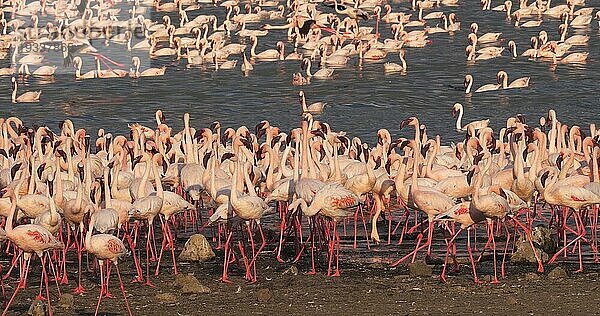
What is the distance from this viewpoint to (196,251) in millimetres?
13148

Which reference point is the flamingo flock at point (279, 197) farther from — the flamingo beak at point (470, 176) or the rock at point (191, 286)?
the rock at point (191, 286)

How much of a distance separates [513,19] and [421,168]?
25606 millimetres

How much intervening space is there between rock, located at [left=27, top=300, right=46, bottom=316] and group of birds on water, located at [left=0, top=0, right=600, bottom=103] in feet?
57.7

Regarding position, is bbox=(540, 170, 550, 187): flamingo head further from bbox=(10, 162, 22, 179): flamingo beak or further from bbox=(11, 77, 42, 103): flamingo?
bbox=(11, 77, 42, 103): flamingo

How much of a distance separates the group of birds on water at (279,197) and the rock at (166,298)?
32 cm

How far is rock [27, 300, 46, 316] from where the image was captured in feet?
34.8

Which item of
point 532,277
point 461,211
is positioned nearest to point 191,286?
point 461,211

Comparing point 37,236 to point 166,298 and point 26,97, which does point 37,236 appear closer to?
point 166,298

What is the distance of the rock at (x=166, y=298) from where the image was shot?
444 inches

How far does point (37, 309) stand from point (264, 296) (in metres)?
2.00

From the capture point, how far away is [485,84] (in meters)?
29.0

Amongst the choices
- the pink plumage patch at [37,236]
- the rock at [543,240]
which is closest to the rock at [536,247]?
the rock at [543,240]

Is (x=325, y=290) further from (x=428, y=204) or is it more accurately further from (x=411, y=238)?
(x=411, y=238)

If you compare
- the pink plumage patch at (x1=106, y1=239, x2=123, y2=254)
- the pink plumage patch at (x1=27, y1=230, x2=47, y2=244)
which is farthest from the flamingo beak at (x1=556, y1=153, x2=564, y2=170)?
the pink plumage patch at (x1=27, y1=230, x2=47, y2=244)
